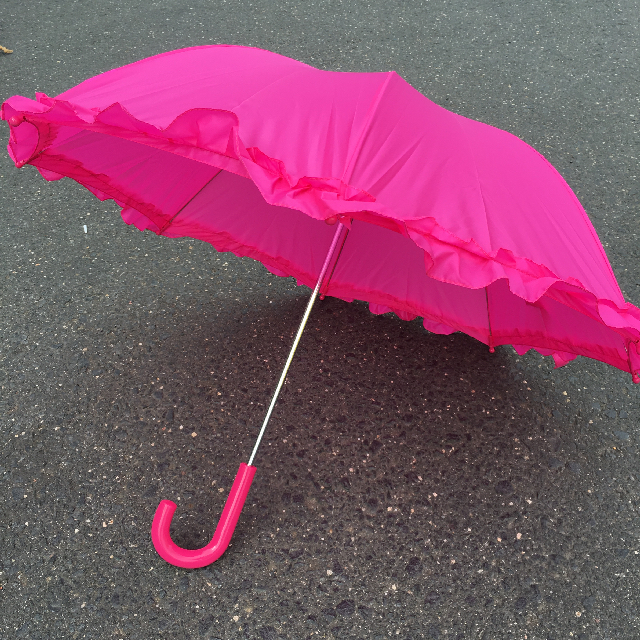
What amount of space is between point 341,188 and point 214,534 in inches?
45.9

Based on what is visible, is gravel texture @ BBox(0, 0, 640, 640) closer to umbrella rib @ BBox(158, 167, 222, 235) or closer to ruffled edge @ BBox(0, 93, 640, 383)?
umbrella rib @ BBox(158, 167, 222, 235)

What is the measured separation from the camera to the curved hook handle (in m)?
1.86

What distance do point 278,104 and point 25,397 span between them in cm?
153

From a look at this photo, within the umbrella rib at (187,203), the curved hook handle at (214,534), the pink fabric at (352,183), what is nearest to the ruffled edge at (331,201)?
the pink fabric at (352,183)

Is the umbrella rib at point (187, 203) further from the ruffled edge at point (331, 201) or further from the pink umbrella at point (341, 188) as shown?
the ruffled edge at point (331, 201)

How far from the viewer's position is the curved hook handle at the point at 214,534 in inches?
73.2

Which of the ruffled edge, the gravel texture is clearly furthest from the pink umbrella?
the gravel texture

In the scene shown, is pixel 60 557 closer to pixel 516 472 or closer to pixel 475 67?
pixel 516 472

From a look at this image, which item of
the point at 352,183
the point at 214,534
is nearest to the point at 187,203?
the point at 352,183

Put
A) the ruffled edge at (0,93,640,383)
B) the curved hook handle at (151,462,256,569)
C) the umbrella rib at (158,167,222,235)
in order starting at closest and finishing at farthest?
the ruffled edge at (0,93,640,383) → the curved hook handle at (151,462,256,569) → the umbrella rib at (158,167,222,235)

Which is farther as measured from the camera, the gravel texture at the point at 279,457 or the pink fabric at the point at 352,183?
the gravel texture at the point at 279,457

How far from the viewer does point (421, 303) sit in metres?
2.20

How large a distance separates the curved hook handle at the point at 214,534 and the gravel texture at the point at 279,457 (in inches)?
3.6

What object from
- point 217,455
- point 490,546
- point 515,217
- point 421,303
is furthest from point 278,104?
point 490,546
